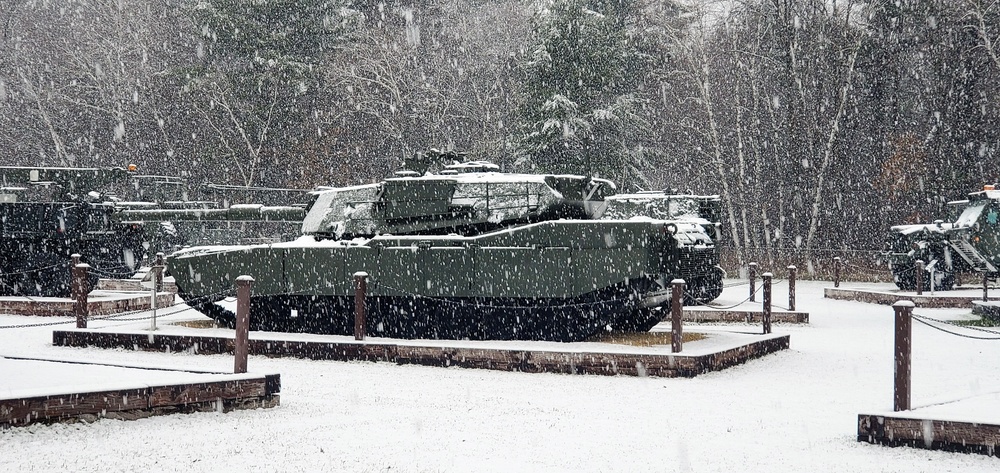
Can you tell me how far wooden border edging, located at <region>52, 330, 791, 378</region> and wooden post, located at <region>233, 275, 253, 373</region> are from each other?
10.5 ft

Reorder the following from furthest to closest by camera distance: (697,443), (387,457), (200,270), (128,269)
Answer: (128,269) → (200,270) → (697,443) → (387,457)

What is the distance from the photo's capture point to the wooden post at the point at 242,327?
9.29m

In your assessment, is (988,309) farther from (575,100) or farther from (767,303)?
(575,100)

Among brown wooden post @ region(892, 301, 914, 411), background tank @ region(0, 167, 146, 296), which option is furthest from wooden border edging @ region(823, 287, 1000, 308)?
background tank @ region(0, 167, 146, 296)

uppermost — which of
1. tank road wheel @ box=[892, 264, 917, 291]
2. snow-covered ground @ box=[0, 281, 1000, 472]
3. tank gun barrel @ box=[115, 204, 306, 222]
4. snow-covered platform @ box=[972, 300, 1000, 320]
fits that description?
tank gun barrel @ box=[115, 204, 306, 222]

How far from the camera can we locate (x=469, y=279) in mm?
13289

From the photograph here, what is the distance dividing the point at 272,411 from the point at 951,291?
19101mm

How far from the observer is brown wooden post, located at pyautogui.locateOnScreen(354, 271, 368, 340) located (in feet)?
42.4

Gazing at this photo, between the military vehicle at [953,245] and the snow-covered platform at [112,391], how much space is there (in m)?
16.3

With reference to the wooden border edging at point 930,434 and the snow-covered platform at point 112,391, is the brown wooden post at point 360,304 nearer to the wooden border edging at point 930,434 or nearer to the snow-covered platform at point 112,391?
the snow-covered platform at point 112,391

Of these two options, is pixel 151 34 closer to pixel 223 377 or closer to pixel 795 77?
pixel 795 77

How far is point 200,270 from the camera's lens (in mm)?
14672

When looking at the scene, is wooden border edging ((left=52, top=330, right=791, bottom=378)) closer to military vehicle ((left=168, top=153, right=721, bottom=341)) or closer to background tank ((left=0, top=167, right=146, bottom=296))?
military vehicle ((left=168, top=153, right=721, bottom=341))

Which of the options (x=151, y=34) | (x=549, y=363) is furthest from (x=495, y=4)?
(x=549, y=363)
